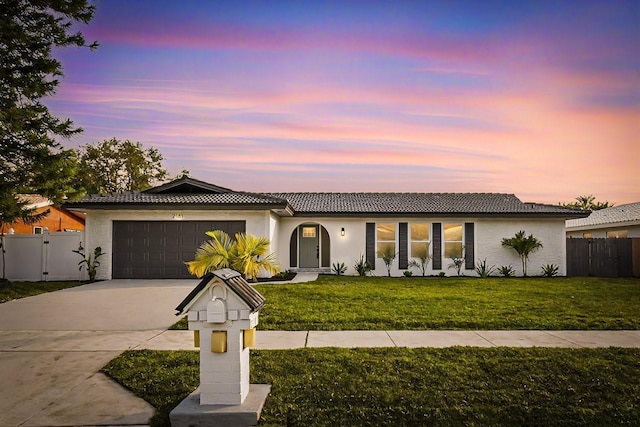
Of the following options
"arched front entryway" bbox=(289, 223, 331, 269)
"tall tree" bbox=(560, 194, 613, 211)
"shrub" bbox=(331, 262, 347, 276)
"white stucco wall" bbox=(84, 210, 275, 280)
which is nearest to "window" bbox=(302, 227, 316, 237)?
"arched front entryway" bbox=(289, 223, 331, 269)

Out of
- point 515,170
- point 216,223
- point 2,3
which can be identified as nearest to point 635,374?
point 216,223

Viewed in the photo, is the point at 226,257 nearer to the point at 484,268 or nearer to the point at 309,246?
the point at 309,246

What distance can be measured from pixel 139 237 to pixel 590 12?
593 inches

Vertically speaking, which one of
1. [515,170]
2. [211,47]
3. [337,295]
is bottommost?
[337,295]

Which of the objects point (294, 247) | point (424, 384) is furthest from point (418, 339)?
point (294, 247)

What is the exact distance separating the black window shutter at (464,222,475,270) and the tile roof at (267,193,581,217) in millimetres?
741

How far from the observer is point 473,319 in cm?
873

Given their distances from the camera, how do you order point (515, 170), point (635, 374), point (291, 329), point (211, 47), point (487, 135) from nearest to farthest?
point (635, 374) < point (291, 329) < point (211, 47) < point (487, 135) < point (515, 170)

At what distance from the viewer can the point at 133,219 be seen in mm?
16375

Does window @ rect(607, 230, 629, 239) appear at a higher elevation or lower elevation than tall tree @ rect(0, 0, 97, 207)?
lower

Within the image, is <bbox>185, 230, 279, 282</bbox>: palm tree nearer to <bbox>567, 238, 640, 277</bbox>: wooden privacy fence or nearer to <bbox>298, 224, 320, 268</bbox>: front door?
<bbox>298, 224, 320, 268</bbox>: front door

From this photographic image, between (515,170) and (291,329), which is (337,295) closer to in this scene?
(291,329)

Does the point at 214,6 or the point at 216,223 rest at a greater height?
the point at 214,6

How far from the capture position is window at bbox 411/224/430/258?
1902 cm
